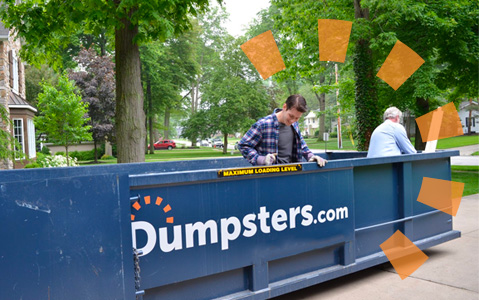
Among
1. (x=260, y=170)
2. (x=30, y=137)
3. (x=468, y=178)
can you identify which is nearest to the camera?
(x=260, y=170)

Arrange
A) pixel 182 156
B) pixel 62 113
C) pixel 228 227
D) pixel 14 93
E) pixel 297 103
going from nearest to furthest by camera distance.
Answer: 1. pixel 228 227
2. pixel 297 103
3. pixel 14 93
4. pixel 62 113
5. pixel 182 156

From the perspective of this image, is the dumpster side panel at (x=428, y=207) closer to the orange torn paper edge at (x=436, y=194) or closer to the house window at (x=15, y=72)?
the orange torn paper edge at (x=436, y=194)

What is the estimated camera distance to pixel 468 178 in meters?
13.4

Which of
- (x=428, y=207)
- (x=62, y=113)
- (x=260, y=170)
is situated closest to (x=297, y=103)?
(x=260, y=170)

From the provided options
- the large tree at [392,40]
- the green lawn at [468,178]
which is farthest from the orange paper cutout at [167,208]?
the large tree at [392,40]

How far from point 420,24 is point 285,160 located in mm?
12785

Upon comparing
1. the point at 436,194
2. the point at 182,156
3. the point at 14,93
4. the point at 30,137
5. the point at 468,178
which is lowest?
the point at 468,178

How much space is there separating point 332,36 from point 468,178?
726cm

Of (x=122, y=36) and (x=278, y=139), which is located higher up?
(x=122, y=36)

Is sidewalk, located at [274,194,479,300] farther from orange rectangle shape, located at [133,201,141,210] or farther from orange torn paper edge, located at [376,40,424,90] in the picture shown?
orange torn paper edge, located at [376,40,424,90]

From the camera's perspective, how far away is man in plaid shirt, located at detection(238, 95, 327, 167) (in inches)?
157

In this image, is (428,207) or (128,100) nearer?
(428,207)

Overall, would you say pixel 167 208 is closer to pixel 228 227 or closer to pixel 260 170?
pixel 228 227

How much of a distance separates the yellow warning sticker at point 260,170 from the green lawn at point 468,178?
8.39m
